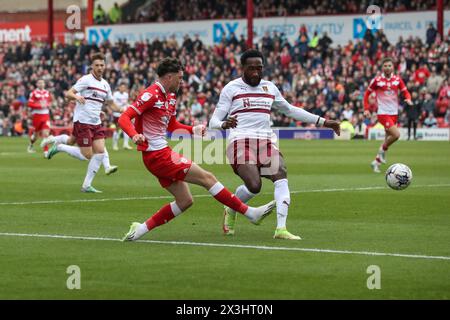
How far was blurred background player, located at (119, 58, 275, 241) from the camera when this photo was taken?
41.6 ft

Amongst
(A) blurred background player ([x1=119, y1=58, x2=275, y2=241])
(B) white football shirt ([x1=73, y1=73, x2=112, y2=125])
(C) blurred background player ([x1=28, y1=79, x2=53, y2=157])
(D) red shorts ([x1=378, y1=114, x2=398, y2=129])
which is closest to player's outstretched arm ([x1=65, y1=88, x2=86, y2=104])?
(B) white football shirt ([x1=73, y1=73, x2=112, y2=125])

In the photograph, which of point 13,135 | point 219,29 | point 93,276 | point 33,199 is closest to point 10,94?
point 13,135

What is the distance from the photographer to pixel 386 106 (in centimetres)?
2667

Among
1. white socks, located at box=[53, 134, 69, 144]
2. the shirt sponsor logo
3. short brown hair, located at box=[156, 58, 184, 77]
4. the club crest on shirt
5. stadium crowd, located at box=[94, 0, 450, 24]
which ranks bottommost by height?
white socks, located at box=[53, 134, 69, 144]

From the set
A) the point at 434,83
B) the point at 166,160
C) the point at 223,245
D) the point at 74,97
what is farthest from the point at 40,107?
the point at 223,245

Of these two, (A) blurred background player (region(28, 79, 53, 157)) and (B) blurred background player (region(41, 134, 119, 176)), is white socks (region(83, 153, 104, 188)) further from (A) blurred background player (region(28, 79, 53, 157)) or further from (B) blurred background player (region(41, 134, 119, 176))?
(A) blurred background player (region(28, 79, 53, 157))

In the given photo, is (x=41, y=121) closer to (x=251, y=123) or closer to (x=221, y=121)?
(x=251, y=123)

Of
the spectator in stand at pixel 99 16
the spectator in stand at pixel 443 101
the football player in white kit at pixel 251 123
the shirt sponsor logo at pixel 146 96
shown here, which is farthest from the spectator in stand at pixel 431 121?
the shirt sponsor logo at pixel 146 96

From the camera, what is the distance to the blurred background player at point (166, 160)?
12680mm

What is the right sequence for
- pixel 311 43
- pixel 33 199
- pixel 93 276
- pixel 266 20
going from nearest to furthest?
pixel 93 276
pixel 33 199
pixel 311 43
pixel 266 20

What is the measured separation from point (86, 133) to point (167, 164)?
8.75 m

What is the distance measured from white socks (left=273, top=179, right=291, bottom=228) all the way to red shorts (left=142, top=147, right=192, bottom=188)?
45.8 inches
